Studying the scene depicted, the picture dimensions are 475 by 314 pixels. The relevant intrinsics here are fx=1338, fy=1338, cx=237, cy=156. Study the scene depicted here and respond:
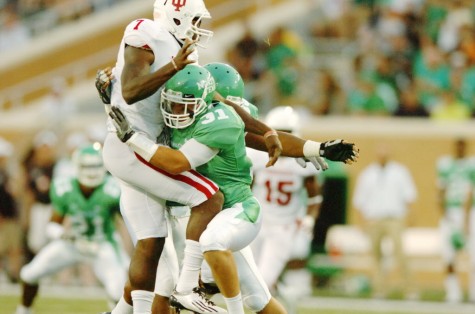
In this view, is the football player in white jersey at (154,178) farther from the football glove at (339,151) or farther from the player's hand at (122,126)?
the football glove at (339,151)

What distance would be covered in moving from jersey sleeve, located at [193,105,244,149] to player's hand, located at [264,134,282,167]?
22 cm

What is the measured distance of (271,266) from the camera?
10.4 meters

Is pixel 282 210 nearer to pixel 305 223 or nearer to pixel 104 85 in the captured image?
pixel 305 223

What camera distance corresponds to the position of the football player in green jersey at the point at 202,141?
7.27 metres

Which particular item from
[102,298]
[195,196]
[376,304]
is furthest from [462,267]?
[195,196]

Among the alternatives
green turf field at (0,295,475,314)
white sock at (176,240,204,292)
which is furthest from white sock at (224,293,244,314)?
green turf field at (0,295,475,314)

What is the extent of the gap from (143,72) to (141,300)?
1.28 m

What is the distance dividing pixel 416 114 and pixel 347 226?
5.10ft

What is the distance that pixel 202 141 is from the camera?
7309mm

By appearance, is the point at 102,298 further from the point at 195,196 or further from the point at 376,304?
the point at 195,196

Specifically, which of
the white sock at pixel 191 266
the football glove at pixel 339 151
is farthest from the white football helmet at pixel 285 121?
the white sock at pixel 191 266

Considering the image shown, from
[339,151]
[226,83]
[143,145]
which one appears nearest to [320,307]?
[226,83]

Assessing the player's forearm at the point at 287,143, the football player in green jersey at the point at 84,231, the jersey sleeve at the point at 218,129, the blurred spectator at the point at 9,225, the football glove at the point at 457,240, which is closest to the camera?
the jersey sleeve at the point at 218,129

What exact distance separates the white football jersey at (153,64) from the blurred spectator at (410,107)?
858 cm
